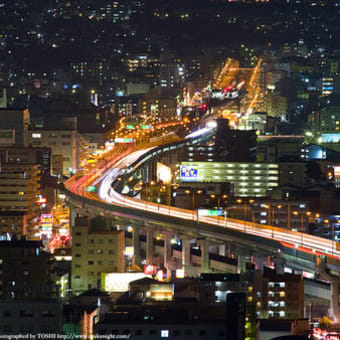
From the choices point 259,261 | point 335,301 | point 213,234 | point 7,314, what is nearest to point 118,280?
point 259,261

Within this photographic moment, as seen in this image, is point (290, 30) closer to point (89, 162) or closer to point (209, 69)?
point (209, 69)

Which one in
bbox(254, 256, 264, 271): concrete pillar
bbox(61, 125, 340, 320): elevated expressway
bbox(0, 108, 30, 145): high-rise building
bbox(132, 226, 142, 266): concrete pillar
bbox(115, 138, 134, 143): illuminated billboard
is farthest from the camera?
bbox(115, 138, 134, 143): illuminated billboard

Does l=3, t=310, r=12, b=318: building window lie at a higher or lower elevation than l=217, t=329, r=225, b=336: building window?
higher

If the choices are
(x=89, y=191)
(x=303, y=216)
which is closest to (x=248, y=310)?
(x=303, y=216)

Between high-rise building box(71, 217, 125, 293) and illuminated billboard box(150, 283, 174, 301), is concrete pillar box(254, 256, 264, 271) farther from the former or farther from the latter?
illuminated billboard box(150, 283, 174, 301)

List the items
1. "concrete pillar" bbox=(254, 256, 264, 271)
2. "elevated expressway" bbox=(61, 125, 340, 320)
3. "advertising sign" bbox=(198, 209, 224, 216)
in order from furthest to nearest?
1. "advertising sign" bbox=(198, 209, 224, 216)
2. "concrete pillar" bbox=(254, 256, 264, 271)
3. "elevated expressway" bbox=(61, 125, 340, 320)

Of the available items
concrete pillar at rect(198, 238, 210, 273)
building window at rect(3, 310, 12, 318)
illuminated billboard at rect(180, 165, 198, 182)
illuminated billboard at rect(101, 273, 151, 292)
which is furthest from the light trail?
building window at rect(3, 310, 12, 318)

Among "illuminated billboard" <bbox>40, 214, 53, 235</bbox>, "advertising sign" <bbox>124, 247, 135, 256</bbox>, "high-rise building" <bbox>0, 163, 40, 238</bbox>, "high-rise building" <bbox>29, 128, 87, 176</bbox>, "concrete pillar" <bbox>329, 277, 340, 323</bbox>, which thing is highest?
"high-rise building" <bbox>29, 128, 87, 176</bbox>
